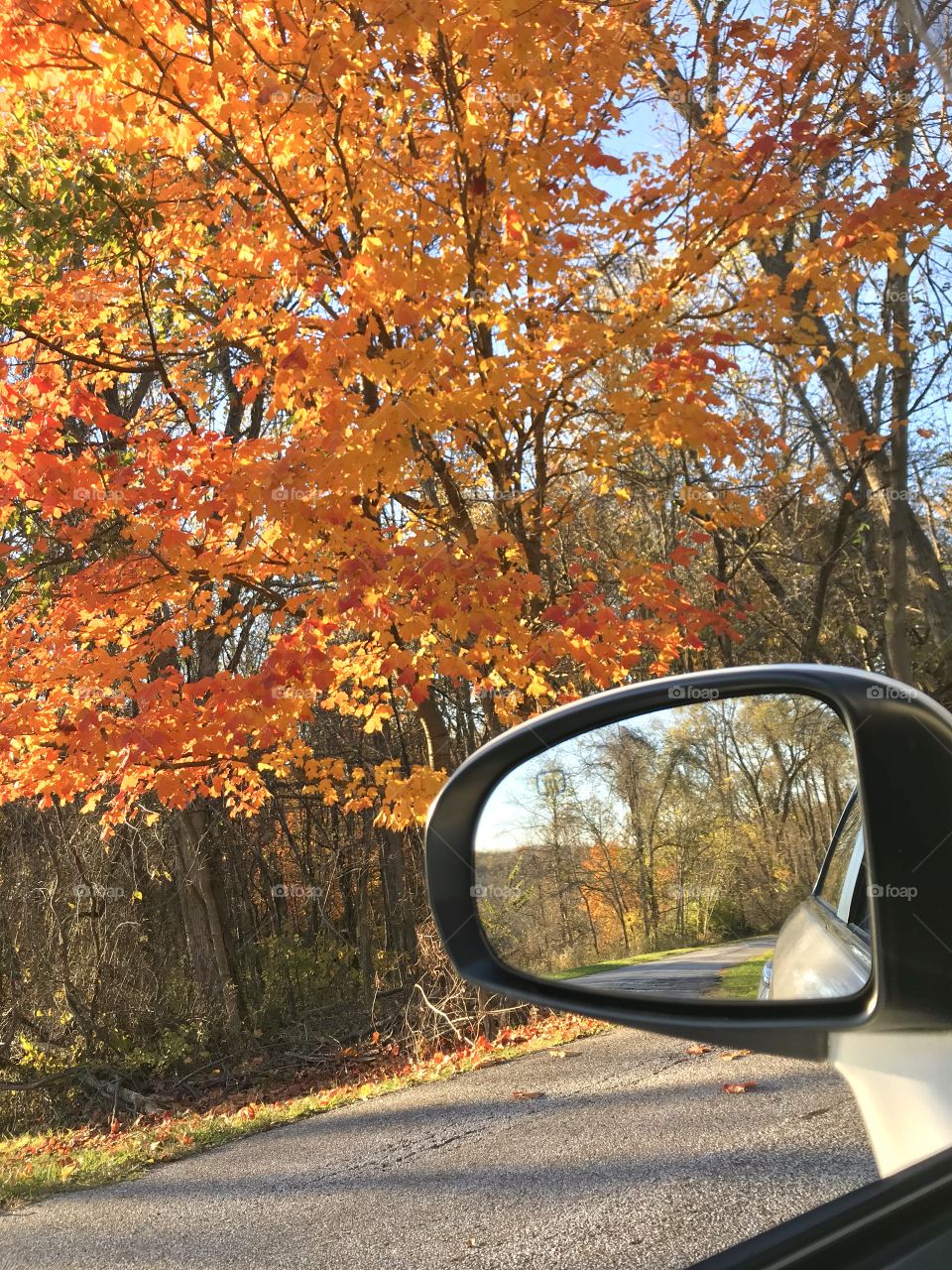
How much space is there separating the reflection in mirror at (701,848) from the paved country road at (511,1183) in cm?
180

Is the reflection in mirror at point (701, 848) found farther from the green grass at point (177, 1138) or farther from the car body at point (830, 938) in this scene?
the green grass at point (177, 1138)

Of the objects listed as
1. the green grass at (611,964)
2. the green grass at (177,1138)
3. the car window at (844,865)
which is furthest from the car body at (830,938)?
the green grass at (177,1138)

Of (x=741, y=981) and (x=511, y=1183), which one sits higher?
(x=741, y=981)

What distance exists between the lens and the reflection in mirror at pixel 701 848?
120 cm

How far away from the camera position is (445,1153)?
4.33 meters

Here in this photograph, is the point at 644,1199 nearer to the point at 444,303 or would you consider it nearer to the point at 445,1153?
the point at 445,1153

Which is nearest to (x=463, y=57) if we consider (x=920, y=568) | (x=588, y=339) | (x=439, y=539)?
(x=588, y=339)

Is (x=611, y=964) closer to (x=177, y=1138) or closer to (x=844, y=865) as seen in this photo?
(x=844, y=865)

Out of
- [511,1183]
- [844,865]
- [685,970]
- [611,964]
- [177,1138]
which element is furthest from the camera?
[177,1138]

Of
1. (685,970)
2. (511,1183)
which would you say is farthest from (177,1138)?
(685,970)

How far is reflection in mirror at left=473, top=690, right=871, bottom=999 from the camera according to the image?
1.20m

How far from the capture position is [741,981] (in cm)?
127

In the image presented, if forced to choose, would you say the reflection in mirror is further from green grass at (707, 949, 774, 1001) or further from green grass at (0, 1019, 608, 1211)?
green grass at (0, 1019, 608, 1211)

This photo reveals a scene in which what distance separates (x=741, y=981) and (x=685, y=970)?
77mm
